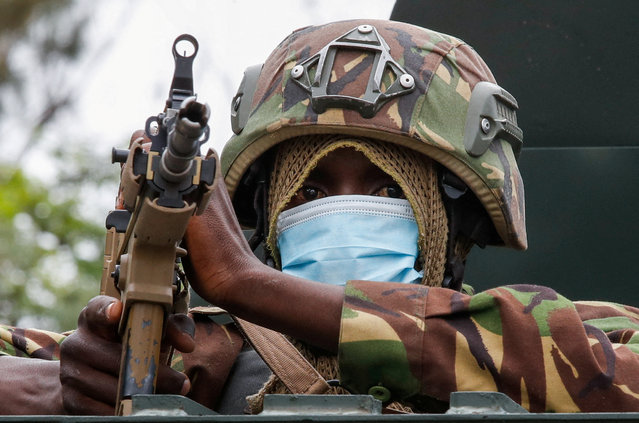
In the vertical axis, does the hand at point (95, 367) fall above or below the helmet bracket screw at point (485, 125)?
below

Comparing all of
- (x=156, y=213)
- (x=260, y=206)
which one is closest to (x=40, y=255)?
(x=260, y=206)

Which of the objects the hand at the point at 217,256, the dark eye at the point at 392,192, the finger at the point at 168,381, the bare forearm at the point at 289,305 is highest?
the dark eye at the point at 392,192

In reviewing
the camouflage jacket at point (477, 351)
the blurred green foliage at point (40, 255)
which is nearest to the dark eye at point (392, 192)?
the camouflage jacket at point (477, 351)

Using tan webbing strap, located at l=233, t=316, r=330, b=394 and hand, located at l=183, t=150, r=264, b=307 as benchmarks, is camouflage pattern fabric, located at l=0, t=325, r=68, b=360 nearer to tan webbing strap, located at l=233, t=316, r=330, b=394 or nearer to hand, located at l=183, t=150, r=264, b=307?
tan webbing strap, located at l=233, t=316, r=330, b=394

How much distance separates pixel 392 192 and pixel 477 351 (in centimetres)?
77

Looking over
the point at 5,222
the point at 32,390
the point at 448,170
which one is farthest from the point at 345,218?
the point at 5,222

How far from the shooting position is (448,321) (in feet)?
8.64

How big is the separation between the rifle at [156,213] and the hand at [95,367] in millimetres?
91

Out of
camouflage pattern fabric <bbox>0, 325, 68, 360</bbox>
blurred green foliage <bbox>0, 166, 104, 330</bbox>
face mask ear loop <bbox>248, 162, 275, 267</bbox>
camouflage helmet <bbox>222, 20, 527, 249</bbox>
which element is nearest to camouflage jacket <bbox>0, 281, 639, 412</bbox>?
camouflage helmet <bbox>222, 20, 527, 249</bbox>

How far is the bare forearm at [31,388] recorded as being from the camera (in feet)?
Answer: 9.25

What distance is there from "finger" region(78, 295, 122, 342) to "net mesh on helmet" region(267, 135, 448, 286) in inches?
32.7

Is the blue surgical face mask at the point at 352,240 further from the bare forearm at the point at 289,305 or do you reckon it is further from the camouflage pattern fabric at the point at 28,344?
the camouflage pattern fabric at the point at 28,344

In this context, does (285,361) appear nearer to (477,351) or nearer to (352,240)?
(352,240)

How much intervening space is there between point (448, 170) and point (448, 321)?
2.70ft
